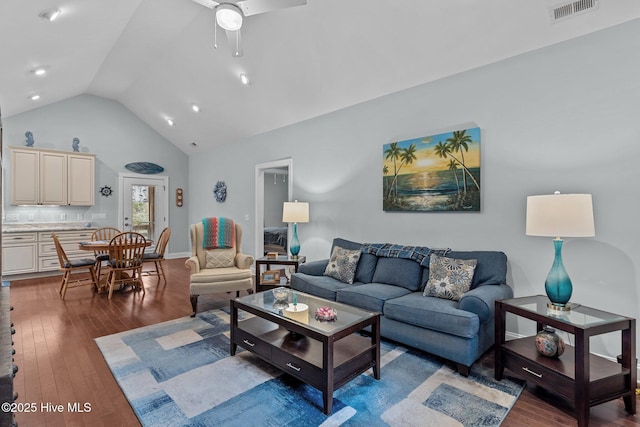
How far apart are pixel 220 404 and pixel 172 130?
22.6 ft

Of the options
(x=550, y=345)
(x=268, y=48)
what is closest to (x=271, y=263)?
(x=268, y=48)

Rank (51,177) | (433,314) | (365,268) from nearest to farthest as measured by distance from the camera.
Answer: (433,314)
(365,268)
(51,177)

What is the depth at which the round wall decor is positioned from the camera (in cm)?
710

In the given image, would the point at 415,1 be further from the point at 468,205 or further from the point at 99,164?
the point at 99,164

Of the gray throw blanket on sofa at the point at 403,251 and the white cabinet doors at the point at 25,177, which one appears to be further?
the white cabinet doors at the point at 25,177

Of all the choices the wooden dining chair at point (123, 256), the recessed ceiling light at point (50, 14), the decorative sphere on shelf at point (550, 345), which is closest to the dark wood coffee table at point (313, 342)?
the decorative sphere on shelf at point (550, 345)

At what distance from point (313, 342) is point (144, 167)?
273 inches

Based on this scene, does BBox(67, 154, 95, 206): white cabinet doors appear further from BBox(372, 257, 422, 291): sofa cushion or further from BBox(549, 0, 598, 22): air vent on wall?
BBox(549, 0, 598, 22): air vent on wall

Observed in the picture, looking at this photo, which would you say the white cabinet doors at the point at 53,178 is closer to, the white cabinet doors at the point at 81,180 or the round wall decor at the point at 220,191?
the white cabinet doors at the point at 81,180

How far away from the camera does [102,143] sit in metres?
7.07

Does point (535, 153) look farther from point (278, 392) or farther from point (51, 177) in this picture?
point (51, 177)

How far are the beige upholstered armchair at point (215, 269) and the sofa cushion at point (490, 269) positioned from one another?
8.84 ft

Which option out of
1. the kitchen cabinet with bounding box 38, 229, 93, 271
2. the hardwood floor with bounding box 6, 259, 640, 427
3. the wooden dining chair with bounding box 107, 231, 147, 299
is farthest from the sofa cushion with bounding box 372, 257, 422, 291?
the kitchen cabinet with bounding box 38, 229, 93, 271

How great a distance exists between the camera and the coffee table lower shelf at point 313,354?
2037 mm
